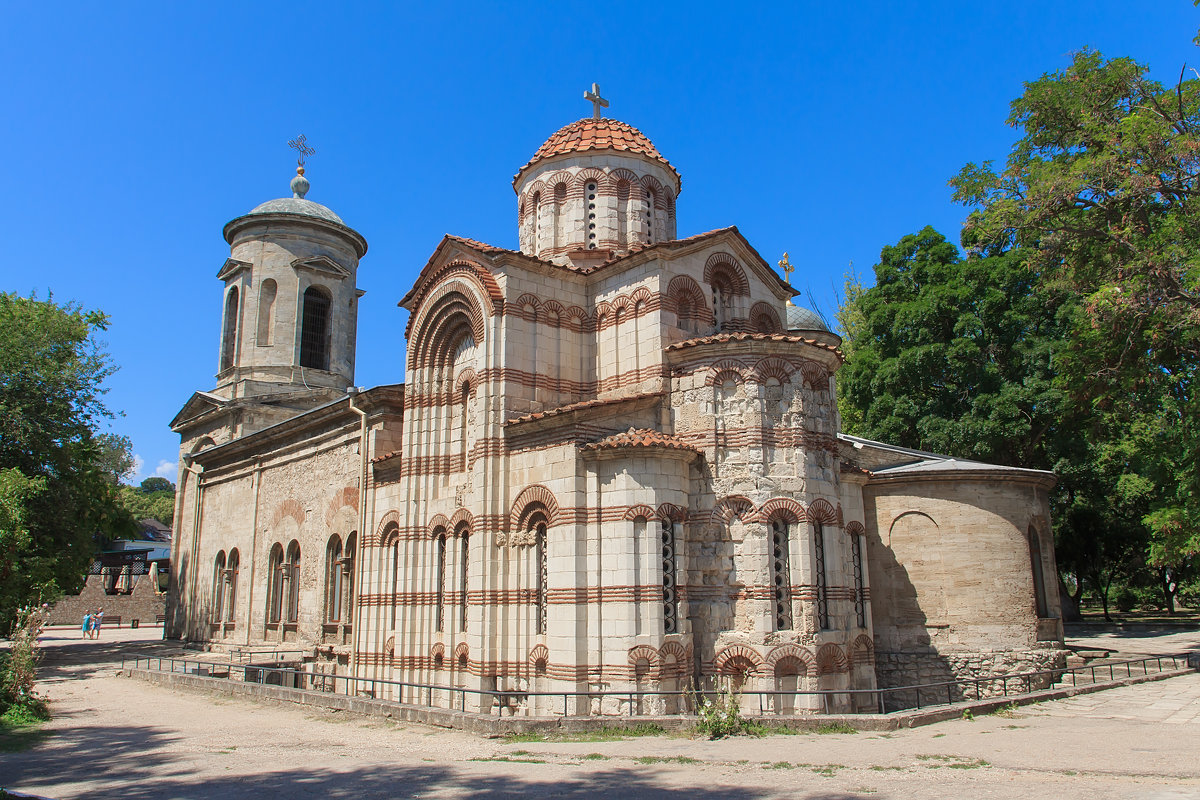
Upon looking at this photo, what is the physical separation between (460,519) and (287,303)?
17447 mm

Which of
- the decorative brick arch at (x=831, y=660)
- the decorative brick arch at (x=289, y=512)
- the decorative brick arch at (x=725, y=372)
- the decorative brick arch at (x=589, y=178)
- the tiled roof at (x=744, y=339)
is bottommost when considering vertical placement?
the decorative brick arch at (x=831, y=660)

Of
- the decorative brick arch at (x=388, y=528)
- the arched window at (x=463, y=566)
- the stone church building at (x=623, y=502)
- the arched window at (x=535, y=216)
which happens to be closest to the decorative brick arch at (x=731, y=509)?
the stone church building at (x=623, y=502)

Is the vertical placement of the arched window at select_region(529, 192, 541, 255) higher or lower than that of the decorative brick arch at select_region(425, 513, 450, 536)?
higher

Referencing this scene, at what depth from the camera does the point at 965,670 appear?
54.9 ft

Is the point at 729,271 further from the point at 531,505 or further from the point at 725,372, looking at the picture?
the point at 531,505

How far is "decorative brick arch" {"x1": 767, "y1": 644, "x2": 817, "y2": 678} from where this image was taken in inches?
515

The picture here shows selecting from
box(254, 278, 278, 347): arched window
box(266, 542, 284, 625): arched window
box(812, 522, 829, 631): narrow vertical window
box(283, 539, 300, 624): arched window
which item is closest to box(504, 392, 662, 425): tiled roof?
box(812, 522, 829, 631): narrow vertical window

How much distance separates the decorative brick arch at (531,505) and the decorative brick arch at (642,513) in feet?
4.40

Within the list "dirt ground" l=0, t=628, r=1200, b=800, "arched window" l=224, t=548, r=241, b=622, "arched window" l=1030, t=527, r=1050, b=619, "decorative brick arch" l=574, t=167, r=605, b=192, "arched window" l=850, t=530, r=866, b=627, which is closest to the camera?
"dirt ground" l=0, t=628, r=1200, b=800

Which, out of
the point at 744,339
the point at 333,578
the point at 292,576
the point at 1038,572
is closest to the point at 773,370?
the point at 744,339

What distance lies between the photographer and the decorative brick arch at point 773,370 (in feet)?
46.9

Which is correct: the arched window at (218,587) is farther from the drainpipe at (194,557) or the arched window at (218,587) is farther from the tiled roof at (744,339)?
the tiled roof at (744,339)

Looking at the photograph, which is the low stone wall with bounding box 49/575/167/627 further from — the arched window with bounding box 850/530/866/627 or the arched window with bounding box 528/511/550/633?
the arched window with bounding box 850/530/866/627

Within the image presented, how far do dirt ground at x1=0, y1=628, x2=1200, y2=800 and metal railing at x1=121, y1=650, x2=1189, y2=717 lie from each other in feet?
3.35
